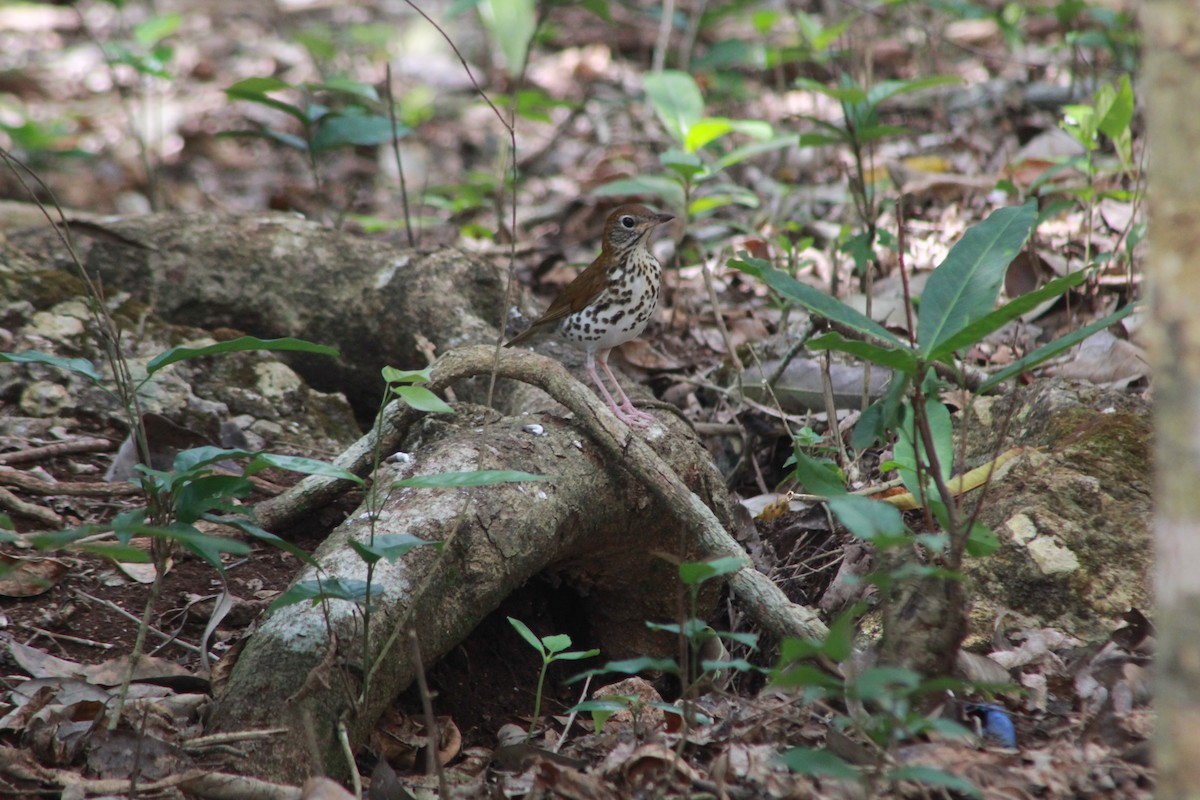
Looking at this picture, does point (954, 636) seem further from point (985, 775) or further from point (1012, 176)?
point (1012, 176)

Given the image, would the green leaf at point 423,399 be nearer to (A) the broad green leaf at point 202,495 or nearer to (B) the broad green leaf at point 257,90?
(A) the broad green leaf at point 202,495

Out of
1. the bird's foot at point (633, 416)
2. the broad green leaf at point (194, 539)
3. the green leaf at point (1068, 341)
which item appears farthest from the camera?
the bird's foot at point (633, 416)

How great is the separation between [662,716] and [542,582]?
1.02 m

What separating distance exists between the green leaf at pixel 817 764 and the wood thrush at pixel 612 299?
243 centimetres

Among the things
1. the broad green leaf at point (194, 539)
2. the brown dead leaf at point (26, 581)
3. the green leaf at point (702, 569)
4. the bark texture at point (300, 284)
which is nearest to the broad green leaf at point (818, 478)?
the green leaf at point (702, 569)

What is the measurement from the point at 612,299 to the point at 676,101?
4.88 feet

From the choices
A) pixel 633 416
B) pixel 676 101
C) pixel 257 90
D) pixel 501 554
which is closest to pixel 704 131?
pixel 676 101

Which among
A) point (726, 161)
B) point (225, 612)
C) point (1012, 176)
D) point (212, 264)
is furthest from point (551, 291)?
point (225, 612)

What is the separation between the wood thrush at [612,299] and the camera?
429 cm

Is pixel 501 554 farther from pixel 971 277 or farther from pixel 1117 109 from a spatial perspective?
pixel 1117 109

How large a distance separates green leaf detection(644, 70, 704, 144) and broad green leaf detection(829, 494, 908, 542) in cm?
348

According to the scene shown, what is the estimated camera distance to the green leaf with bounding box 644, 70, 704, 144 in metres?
5.18

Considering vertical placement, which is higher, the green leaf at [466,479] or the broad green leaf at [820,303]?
the broad green leaf at [820,303]

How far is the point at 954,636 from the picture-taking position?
2.17 m
